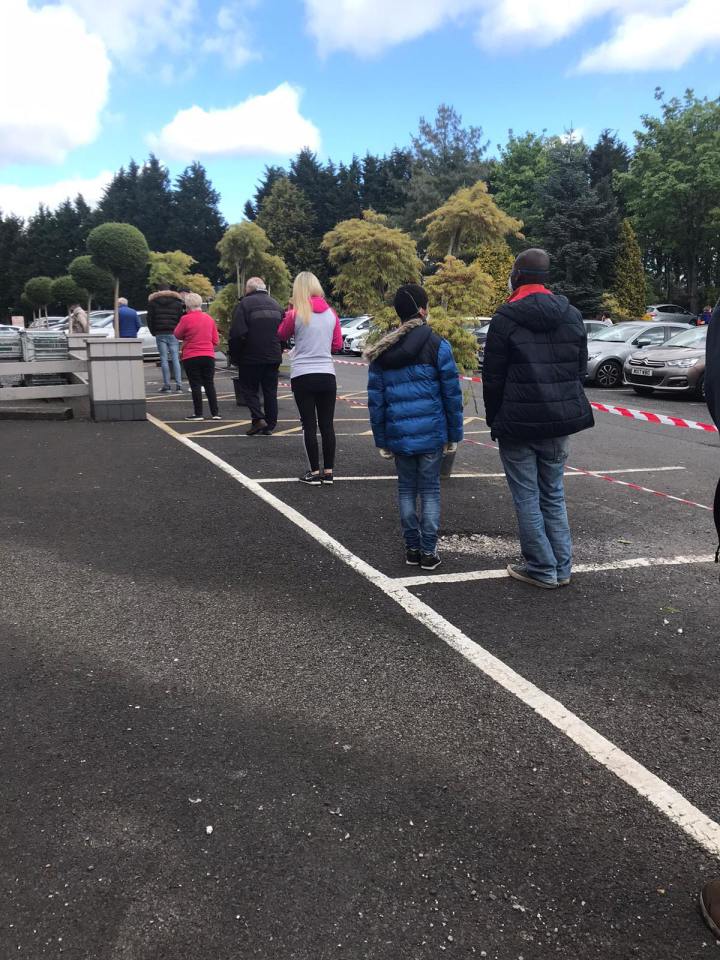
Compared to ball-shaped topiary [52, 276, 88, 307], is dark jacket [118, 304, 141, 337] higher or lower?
lower

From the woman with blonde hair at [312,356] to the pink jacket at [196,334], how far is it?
3.93m

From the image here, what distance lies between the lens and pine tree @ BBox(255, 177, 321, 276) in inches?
2426

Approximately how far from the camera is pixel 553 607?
173 inches

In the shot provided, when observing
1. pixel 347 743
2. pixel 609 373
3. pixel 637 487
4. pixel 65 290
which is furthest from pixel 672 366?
pixel 65 290

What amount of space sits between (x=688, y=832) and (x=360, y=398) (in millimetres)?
12730

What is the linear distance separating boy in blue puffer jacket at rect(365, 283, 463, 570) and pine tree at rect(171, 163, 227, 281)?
244 ft

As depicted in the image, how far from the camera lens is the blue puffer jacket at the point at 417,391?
480 centimetres

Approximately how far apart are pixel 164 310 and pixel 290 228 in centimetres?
5038

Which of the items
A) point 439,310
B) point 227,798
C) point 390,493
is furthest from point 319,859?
point 439,310

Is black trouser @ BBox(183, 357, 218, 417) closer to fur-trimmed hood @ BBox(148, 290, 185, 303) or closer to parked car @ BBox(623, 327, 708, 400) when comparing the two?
fur-trimmed hood @ BBox(148, 290, 185, 303)

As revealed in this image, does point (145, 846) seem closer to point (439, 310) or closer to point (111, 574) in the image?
point (111, 574)

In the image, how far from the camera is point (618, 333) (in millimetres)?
19359

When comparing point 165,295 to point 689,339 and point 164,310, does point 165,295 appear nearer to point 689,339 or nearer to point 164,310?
point 164,310

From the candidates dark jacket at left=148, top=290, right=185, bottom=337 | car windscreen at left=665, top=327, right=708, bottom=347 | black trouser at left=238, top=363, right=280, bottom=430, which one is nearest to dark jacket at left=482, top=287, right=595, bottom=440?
black trouser at left=238, top=363, right=280, bottom=430
